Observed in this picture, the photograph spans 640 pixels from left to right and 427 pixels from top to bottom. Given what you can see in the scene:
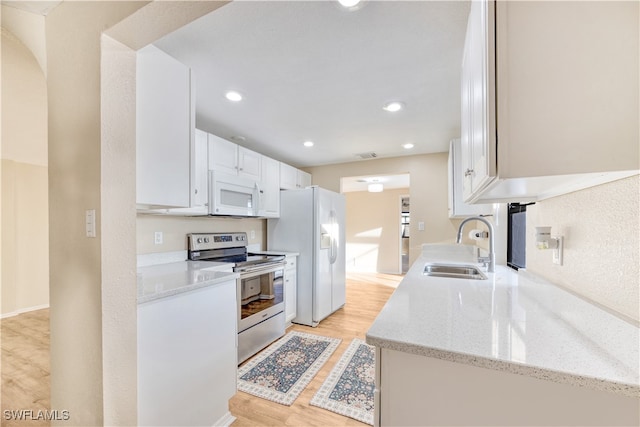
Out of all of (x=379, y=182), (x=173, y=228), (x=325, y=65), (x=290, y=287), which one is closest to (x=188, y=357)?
(x=173, y=228)

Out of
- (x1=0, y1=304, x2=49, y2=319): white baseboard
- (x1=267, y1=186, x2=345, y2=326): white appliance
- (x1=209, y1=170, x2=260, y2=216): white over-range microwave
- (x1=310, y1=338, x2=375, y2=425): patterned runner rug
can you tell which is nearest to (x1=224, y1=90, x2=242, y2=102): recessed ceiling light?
(x1=209, y1=170, x2=260, y2=216): white over-range microwave

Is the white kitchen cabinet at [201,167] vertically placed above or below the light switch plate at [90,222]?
above

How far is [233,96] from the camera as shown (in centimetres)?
218

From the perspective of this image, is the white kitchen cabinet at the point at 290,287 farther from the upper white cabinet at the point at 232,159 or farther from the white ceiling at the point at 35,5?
the white ceiling at the point at 35,5

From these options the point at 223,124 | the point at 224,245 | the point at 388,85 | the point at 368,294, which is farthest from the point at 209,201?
the point at 368,294

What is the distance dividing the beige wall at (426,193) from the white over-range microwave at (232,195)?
216 centimetres

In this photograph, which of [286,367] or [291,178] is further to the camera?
[291,178]

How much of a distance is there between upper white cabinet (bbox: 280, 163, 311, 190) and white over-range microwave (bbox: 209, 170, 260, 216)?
728mm

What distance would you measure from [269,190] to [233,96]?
1.32m

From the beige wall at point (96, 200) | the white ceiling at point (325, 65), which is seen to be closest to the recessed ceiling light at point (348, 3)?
the white ceiling at point (325, 65)

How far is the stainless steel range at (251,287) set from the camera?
92.0 inches

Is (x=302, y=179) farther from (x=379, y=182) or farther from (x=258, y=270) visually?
(x=379, y=182)

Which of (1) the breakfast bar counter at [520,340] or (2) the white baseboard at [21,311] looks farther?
(2) the white baseboard at [21,311]

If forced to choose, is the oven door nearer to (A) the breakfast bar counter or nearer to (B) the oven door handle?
(B) the oven door handle
